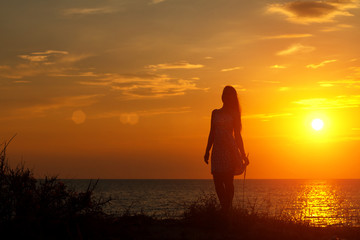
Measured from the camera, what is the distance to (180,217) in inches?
401

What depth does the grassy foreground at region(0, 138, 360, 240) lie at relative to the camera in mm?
7363

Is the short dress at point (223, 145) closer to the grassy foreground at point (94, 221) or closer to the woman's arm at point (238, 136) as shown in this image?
the woman's arm at point (238, 136)

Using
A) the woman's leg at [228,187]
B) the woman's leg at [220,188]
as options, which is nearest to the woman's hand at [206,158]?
the woman's leg at [220,188]

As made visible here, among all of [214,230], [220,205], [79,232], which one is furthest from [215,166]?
[79,232]

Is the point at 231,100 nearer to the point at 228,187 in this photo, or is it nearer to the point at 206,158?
the point at 206,158

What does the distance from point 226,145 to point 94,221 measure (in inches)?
123

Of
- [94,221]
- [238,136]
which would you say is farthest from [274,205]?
[94,221]

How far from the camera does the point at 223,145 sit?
31.8 feet

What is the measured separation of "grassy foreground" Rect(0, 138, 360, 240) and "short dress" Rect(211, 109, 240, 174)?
767 mm

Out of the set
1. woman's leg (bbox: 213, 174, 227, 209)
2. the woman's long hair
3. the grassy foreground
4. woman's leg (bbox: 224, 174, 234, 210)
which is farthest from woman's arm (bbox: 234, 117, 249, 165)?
the grassy foreground

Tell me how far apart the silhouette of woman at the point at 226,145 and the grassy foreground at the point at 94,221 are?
0.38 m

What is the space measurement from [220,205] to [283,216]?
4.42ft

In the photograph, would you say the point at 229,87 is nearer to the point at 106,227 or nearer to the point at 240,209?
the point at 240,209

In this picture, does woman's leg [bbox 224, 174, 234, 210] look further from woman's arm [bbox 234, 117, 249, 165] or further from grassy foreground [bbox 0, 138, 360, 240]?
woman's arm [bbox 234, 117, 249, 165]
